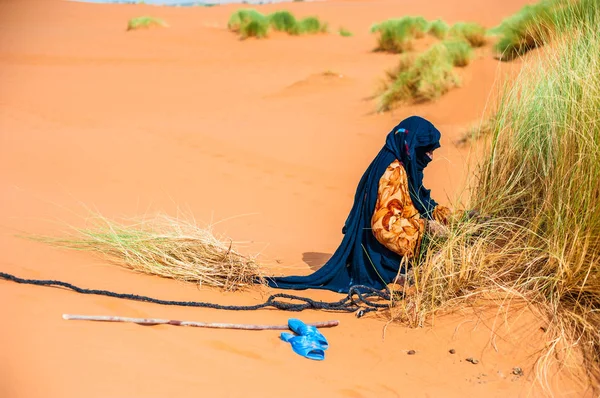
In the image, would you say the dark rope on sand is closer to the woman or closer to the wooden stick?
the woman

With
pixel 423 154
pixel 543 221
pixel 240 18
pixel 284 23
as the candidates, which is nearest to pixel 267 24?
pixel 284 23

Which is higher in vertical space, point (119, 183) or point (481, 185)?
point (481, 185)

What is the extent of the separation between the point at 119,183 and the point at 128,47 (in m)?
18.3

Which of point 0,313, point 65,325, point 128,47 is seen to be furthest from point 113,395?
point 128,47

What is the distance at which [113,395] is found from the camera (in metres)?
3.16

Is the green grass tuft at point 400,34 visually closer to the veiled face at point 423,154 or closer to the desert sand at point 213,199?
the desert sand at point 213,199

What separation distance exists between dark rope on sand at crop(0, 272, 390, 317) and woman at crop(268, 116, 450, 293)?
0.16m

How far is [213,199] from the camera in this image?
8602mm

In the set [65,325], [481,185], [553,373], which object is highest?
[481,185]

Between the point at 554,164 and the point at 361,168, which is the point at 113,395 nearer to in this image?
the point at 554,164

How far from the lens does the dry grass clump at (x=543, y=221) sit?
393cm

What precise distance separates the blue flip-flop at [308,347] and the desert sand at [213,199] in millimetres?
51

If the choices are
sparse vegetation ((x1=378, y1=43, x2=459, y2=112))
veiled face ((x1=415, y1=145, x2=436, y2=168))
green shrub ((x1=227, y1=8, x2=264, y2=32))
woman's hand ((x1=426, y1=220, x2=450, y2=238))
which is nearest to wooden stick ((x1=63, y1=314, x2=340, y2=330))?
woman's hand ((x1=426, y1=220, x2=450, y2=238))

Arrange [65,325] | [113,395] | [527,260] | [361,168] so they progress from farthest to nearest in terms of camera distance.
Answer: [361,168] < [527,260] < [65,325] < [113,395]
